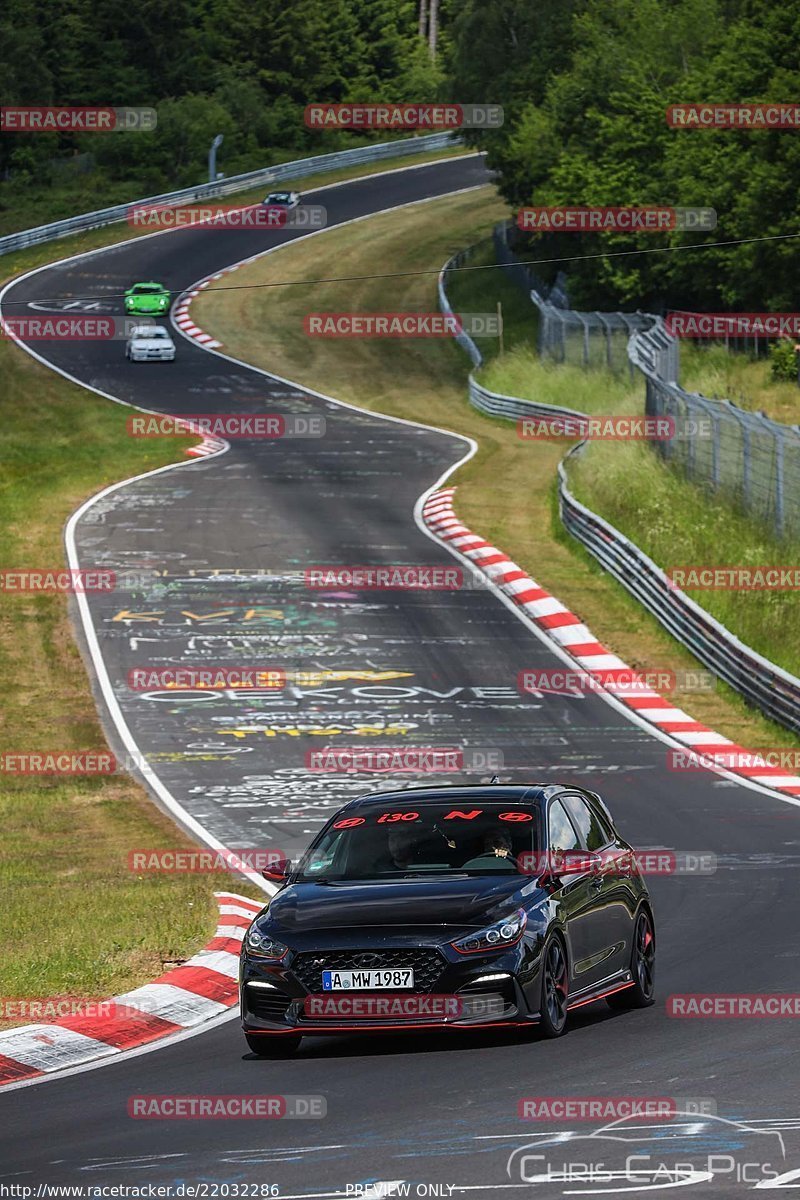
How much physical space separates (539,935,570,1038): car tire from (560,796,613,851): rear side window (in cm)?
139

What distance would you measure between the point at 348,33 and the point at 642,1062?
120 metres

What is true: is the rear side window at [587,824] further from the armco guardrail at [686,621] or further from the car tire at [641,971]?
the armco guardrail at [686,621]

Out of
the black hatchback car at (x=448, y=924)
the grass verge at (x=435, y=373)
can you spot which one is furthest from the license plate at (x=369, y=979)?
the grass verge at (x=435, y=373)

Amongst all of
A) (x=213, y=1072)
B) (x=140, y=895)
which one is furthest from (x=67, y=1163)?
(x=140, y=895)

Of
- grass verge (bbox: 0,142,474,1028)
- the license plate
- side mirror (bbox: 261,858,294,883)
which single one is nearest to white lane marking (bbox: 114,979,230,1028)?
grass verge (bbox: 0,142,474,1028)

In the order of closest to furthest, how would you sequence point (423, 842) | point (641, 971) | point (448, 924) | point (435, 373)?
point (448, 924) < point (423, 842) < point (641, 971) < point (435, 373)

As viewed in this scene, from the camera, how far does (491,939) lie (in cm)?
1080

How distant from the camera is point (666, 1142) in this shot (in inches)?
325

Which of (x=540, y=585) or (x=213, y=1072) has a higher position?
(x=213, y=1072)

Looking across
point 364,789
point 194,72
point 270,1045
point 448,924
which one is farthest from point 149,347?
point 194,72

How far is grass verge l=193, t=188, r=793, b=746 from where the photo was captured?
33.1 m

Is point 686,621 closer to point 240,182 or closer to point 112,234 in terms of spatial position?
point 112,234

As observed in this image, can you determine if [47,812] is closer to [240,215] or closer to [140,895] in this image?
[140,895]

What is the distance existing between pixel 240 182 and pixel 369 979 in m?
92.1
